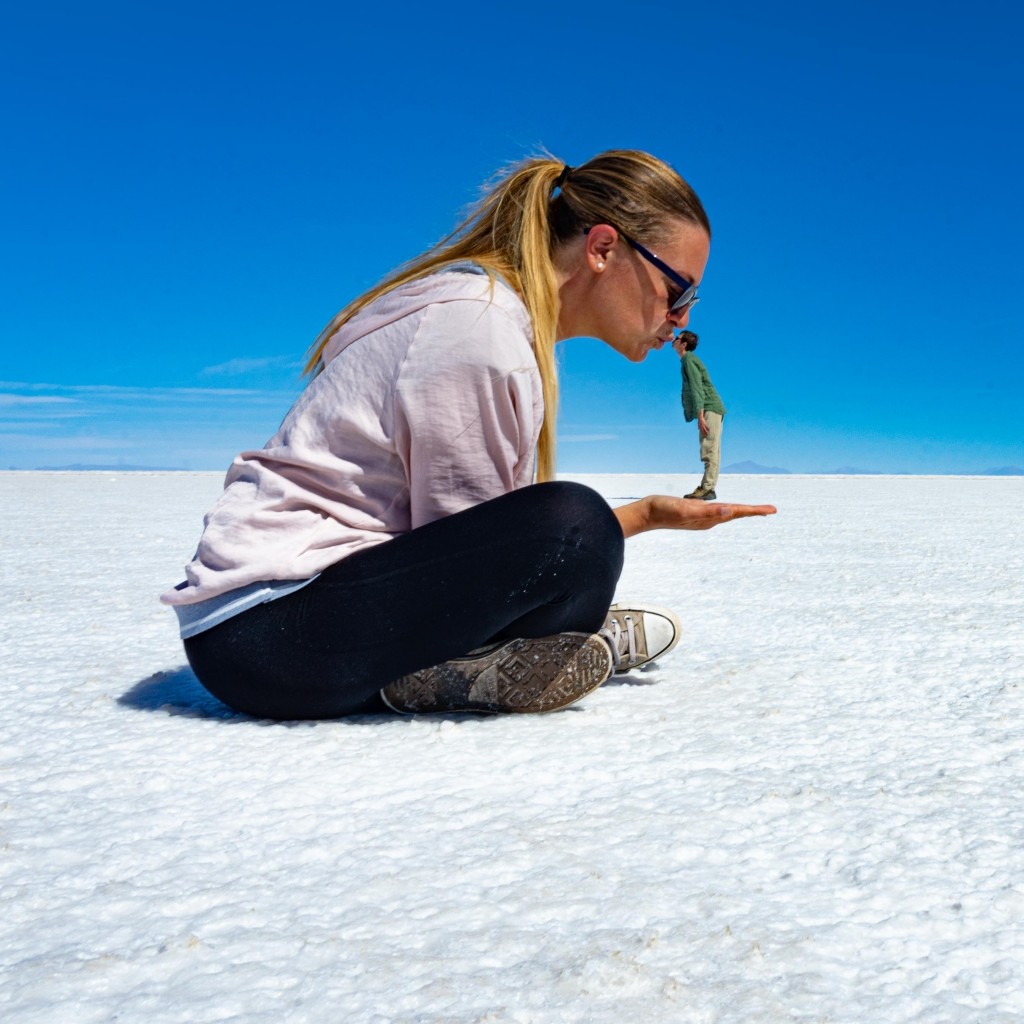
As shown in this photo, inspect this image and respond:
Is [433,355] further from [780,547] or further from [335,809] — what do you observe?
[780,547]

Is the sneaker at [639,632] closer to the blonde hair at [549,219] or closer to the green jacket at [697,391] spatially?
the blonde hair at [549,219]

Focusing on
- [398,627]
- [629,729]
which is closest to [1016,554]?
[629,729]

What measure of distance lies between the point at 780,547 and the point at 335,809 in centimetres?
396

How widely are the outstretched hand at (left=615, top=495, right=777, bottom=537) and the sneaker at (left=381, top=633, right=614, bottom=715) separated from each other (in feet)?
0.75

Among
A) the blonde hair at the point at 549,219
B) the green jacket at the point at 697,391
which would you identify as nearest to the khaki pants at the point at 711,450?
the green jacket at the point at 697,391

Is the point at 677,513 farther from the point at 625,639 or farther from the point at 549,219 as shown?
A: the point at 549,219

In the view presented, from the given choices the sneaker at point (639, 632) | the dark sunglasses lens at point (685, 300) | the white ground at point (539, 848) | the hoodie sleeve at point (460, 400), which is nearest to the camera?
the white ground at point (539, 848)

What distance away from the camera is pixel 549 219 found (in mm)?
1998

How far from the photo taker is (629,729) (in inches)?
70.5

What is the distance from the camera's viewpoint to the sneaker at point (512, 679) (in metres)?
1.85

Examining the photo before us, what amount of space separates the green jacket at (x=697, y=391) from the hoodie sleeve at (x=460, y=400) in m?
7.55

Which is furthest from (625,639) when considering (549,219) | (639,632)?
(549,219)

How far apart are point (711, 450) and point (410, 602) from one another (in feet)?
25.2

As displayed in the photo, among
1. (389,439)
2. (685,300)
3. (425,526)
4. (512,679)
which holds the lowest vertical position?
(512,679)
